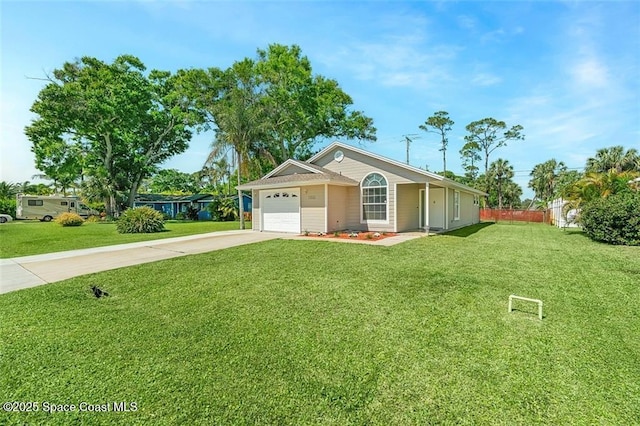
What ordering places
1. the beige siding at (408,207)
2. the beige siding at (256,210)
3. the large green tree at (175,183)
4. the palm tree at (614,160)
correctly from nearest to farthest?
the beige siding at (408,207) < the beige siding at (256,210) < the palm tree at (614,160) < the large green tree at (175,183)

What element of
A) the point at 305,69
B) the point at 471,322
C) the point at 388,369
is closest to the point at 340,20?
the point at 471,322

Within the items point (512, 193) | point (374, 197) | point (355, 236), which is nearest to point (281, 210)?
point (355, 236)

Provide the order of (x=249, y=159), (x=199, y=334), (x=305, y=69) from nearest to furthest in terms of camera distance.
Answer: (x=199, y=334), (x=249, y=159), (x=305, y=69)

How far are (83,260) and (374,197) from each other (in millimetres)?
11268

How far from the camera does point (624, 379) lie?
2.95 meters

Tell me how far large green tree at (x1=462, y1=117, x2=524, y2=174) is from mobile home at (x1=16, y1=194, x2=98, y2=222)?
151ft

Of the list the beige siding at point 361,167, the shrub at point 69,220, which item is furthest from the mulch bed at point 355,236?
the shrub at point 69,220

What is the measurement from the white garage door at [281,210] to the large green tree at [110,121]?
60.4ft

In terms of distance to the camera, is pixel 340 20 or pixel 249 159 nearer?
pixel 340 20

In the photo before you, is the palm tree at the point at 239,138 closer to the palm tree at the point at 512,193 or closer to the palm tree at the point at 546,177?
the palm tree at the point at 512,193

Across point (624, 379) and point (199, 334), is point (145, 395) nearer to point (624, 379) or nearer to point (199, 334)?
point (199, 334)

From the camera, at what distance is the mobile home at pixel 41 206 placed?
29.9 m

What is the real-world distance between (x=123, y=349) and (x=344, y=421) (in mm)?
2759

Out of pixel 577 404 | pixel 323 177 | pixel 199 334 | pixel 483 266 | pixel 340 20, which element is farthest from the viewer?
pixel 323 177
